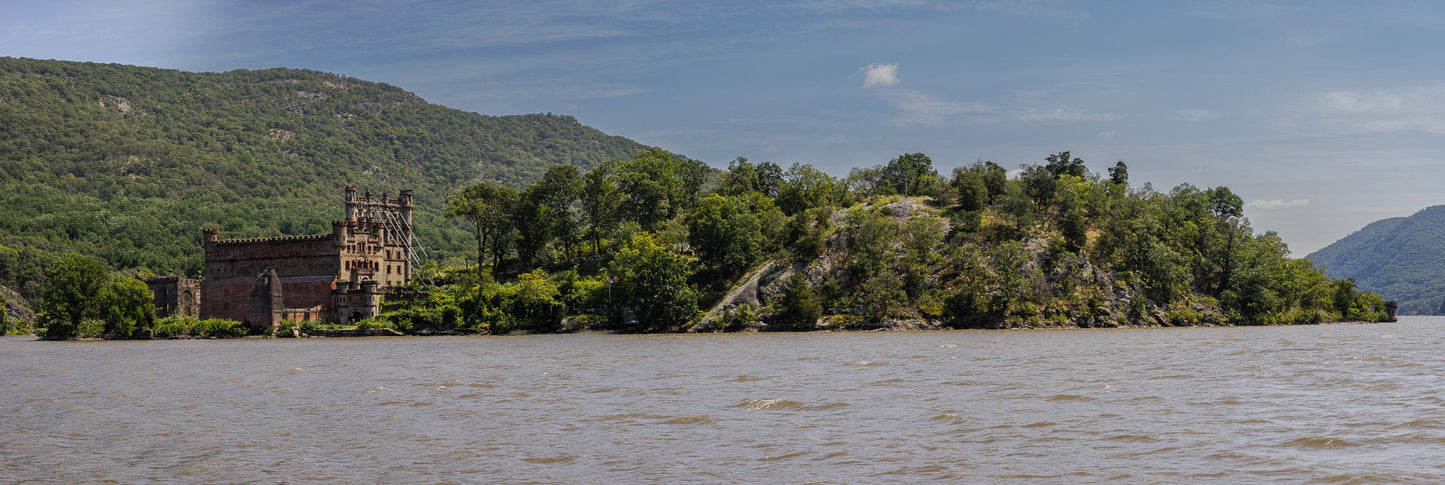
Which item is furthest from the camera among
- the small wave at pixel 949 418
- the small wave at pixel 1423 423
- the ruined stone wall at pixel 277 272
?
the ruined stone wall at pixel 277 272

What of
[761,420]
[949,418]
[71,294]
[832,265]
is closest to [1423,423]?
[949,418]

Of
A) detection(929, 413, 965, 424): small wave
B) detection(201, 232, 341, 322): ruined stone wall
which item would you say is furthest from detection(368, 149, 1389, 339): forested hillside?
detection(929, 413, 965, 424): small wave

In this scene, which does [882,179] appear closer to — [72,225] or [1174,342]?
[1174,342]

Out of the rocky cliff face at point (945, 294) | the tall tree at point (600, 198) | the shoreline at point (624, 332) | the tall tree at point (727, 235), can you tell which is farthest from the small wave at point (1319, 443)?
the tall tree at point (600, 198)

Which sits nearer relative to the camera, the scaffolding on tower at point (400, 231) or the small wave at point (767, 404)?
the small wave at point (767, 404)

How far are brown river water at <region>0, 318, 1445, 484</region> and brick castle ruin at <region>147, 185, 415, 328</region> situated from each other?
176ft

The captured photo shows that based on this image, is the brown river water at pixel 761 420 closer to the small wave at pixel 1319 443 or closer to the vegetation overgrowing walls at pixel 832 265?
the small wave at pixel 1319 443

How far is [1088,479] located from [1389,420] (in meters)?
11.1

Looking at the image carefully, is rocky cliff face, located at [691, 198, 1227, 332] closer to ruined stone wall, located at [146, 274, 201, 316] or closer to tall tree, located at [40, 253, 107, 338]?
ruined stone wall, located at [146, 274, 201, 316]

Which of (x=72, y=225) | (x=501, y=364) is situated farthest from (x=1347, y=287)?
(x=72, y=225)

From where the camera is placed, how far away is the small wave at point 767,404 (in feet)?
103

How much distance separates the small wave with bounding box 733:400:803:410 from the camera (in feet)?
103

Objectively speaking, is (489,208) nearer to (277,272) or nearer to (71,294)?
(277,272)

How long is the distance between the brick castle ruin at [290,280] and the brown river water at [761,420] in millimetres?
53712
